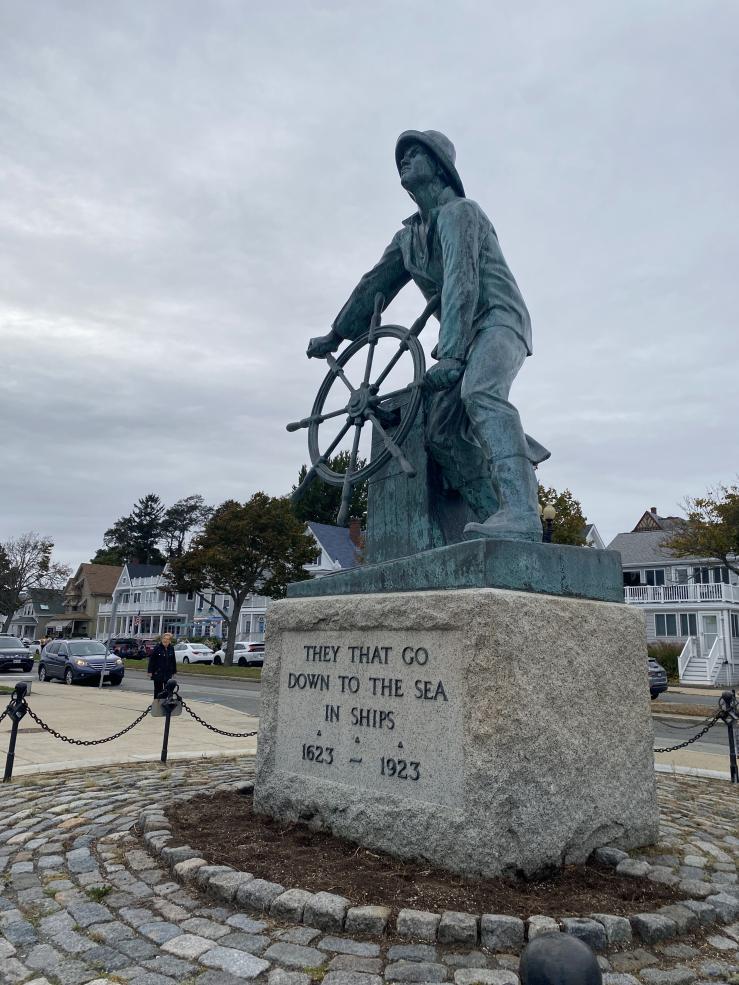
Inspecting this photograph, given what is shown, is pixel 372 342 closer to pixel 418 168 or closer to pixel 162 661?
pixel 418 168

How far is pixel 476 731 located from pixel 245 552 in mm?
32357

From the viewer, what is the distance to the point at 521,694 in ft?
10.7

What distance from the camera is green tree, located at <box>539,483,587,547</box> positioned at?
93.8ft

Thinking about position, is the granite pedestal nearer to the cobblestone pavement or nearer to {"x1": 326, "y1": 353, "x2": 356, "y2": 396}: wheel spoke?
the cobblestone pavement

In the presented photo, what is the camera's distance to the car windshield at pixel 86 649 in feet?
76.5

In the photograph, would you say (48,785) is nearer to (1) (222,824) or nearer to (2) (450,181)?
(1) (222,824)

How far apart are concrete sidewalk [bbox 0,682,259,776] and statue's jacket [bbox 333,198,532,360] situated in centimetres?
550

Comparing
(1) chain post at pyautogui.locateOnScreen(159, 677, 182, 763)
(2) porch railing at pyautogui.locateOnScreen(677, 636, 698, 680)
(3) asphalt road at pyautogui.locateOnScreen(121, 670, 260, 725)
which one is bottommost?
(3) asphalt road at pyautogui.locateOnScreen(121, 670, 260, 725)

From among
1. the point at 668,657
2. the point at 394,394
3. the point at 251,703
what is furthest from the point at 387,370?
the point at 668,657

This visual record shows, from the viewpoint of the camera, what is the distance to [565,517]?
29.5 m

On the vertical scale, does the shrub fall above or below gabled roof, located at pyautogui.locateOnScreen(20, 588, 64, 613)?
below

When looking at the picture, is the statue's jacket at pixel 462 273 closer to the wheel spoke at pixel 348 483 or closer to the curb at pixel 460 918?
the wheel spoke at pixel 348 483

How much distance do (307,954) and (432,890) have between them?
662 mm

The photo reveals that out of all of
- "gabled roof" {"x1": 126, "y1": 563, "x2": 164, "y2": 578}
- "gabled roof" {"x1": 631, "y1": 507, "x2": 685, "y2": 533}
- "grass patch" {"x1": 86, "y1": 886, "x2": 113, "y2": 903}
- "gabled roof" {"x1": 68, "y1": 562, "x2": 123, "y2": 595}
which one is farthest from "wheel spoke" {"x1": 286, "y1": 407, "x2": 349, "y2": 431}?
"gabled roof" {"x1": 68, "y1": 562, "x2": 123, "y2": 595}
